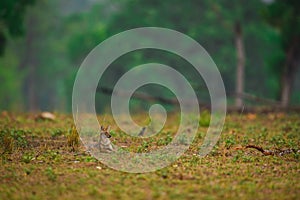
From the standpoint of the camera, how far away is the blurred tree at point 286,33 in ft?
53.7

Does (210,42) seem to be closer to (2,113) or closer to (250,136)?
(2,113)

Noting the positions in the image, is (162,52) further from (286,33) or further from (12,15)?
(12,15)

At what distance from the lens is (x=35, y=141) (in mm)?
8508

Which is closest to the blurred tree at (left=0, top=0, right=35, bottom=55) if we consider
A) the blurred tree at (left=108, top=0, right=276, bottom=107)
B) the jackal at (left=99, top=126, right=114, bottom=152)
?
the jackal at (left=99, top=126, right=114, bottom=152)

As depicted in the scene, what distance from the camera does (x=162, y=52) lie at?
33031 millimetres

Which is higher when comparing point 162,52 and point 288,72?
point 162,52

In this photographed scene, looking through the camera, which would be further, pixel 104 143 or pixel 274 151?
A: pixel 274 151

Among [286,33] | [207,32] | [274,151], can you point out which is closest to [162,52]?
[207,32]

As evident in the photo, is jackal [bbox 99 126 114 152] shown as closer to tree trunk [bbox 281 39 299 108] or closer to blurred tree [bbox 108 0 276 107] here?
tree trunk [bbox 281 39 299 108]

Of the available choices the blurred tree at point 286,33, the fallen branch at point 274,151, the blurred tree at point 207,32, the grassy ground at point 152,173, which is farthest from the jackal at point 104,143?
the blurred tree at point 207,32

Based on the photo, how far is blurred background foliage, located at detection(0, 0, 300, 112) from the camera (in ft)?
56.5

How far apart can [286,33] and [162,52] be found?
16777mm

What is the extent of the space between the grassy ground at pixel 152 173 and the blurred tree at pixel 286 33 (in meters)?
8.17

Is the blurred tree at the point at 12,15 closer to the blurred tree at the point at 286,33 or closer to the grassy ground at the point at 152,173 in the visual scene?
the grassy ground at the point at 152,173
